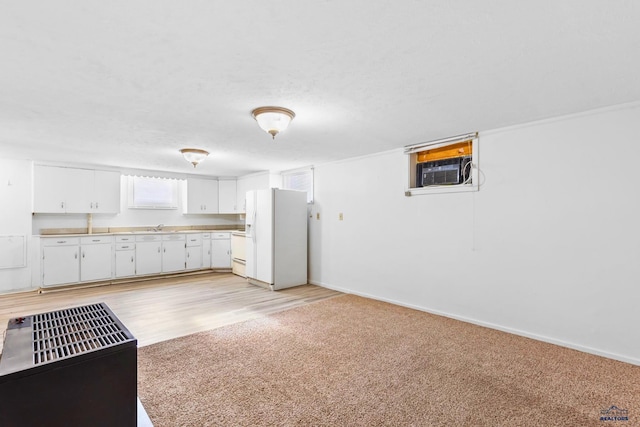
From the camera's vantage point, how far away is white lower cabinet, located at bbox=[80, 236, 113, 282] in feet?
18.0

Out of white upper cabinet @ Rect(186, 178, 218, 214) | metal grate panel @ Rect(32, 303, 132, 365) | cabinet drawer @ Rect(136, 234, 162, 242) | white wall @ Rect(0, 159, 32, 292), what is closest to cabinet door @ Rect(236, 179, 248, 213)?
white upper cabinet @ Rect(186, 178, 218, 214)

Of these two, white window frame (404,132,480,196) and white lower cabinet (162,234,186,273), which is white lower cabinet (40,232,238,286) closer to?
white lower cabinet (162,234,186,273)

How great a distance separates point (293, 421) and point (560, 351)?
2611 mm

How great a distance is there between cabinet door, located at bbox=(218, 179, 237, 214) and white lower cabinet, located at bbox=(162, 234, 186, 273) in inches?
46.7

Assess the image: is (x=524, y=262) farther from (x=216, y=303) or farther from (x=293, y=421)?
(x=216, y=303)

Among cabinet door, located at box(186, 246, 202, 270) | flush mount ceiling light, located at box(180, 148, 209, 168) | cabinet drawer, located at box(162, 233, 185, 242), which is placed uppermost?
flush mount ceiling light, located at box(180, 148, 209, 168)

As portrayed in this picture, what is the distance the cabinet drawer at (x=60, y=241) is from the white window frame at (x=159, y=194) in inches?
48.3

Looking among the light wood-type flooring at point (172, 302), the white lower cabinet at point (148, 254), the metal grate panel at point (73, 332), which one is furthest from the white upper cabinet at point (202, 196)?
the metal grate panel at point (73, 332)

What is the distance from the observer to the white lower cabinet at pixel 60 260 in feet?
17.0

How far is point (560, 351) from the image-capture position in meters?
2.91

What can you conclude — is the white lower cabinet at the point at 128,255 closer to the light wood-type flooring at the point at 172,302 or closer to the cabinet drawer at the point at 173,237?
the cabinet drawer at the point at 173,237

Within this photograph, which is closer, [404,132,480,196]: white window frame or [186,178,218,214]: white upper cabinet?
[404,132,480,196]: white window frame

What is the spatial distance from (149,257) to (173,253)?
0.45 metres

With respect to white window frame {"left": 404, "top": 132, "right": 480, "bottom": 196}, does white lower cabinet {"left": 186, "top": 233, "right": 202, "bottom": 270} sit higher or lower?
lower
